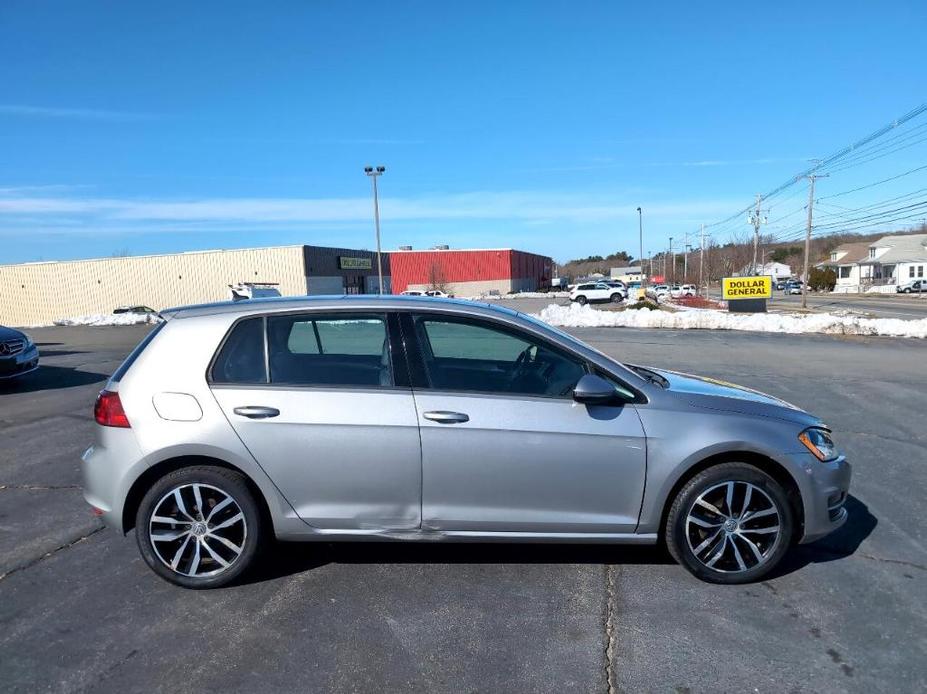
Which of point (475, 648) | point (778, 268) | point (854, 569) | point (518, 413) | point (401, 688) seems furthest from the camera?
point (778, 268)

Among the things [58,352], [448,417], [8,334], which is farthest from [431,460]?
[58,352]

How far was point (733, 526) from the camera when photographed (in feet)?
11.1

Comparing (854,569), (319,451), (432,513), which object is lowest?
(854,569)

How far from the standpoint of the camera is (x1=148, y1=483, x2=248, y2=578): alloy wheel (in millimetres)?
3379

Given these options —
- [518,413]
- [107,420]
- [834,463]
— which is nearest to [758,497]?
[834,463]

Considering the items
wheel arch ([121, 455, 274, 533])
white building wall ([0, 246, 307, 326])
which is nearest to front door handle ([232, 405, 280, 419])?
wheel arch ([121, 455, 274, 533])

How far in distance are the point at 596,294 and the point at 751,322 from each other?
26854 millimetres

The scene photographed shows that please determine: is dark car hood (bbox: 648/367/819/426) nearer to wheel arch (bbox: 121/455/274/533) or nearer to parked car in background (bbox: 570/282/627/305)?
wheel arch (bbox: 121/455/274/533)

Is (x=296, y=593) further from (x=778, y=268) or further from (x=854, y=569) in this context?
(x=778, y=268)

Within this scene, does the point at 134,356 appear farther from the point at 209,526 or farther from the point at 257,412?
the point at 209,526

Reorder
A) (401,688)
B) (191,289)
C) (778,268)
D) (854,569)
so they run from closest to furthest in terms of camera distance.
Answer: (401,688) → (854,569) → (191,289) → (778,268)

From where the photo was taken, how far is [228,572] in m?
3.42

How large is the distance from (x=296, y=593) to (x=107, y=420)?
1.48 meters

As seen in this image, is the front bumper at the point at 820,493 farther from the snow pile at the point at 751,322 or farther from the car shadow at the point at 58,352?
the snow pile at the point at 751,322
